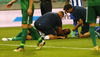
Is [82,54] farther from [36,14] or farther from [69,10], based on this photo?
[36,14]

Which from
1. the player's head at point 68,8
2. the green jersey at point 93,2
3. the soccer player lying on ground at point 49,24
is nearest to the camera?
the green jersey at point 93,2

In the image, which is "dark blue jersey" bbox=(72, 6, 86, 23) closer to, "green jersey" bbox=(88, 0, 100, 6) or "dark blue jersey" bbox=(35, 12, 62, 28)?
"dark blue jersey" bbox=(35, 12, 62, 28)

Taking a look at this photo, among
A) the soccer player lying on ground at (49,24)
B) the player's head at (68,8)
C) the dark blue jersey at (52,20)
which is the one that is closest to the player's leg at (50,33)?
the soccer player lying on ground at (49,24)

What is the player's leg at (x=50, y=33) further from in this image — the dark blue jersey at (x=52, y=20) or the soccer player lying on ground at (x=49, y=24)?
the dark blue jersey at (x=52, y=20)

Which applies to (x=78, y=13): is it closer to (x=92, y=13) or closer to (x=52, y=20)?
(x=52, y=20)

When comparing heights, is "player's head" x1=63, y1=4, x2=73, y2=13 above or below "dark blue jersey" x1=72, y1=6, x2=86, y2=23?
above

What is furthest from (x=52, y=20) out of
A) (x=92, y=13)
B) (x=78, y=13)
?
(x=92, y=13)

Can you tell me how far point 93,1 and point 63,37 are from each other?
11.3 feet

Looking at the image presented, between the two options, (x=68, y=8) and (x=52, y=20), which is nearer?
(x=68, y=8)

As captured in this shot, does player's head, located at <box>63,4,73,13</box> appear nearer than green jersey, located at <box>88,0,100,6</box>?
No

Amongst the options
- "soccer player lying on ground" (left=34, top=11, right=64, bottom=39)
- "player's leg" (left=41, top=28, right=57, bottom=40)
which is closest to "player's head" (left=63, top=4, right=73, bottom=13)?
"soccer player lying on ground" (left=34, top=11, right=64, bottom=39)

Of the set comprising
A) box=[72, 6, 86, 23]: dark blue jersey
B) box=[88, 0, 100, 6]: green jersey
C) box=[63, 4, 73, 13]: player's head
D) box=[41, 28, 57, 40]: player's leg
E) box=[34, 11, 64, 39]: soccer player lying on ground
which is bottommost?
box=[41, 28, 57, 40]: player's leg

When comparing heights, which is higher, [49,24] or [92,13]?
[92,13]

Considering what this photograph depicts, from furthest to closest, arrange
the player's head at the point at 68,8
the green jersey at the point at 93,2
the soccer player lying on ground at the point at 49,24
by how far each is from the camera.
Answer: the soccer player lying on ground at the point at 49,24 → the player's head at the point at 68,8 → the green jersey at the point at 93,2
